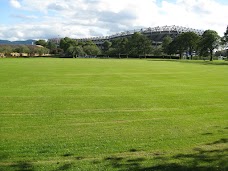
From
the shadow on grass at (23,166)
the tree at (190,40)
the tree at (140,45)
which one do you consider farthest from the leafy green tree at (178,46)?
the shadow on grass at (23,166)

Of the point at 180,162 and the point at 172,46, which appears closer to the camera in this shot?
the point at 180,162

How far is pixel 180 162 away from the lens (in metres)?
9.04

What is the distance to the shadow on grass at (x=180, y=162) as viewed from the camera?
857cm

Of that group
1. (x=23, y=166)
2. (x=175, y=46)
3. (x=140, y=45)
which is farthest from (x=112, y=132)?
(x=140, y=45)

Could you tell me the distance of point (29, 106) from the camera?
17.1 m

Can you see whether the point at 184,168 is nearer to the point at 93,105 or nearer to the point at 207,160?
the point at 207,160

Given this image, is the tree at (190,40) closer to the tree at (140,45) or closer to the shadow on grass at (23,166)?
the tree at (140,45)

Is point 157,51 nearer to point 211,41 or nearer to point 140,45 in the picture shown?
point 140,45

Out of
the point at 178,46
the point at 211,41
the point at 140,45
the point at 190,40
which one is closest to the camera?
the point at 211,41

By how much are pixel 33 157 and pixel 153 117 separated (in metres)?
6.97

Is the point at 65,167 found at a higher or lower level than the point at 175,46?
lower

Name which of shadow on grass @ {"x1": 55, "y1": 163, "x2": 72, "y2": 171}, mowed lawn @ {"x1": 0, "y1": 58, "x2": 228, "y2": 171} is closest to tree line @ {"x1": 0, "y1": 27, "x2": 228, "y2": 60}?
mowed lawn @ {"x1": 0, "y1": 58, "x2": 228, "y2": 171}

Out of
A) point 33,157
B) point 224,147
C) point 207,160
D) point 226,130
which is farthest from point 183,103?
point 33,157

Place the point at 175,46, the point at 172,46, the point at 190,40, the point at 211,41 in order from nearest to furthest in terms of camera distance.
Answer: the point at 211,41
the point at 190,40
the point at 175,46
the point at 172,46
